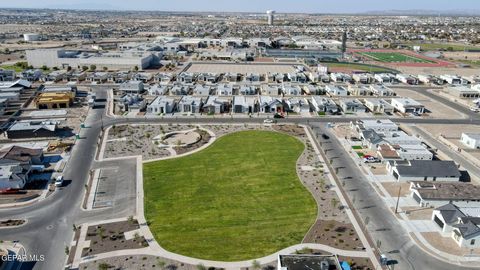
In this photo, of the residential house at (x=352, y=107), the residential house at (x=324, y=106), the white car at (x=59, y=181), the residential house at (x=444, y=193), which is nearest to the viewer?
the residential house at (x=444, y=193)

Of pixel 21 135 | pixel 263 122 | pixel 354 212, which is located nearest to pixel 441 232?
pixel 354 212

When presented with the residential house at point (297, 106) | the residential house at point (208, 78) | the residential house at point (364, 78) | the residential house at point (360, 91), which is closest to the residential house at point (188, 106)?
the residential house at point (297, 106)

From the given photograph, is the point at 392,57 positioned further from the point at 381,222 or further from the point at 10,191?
the point at 10,191

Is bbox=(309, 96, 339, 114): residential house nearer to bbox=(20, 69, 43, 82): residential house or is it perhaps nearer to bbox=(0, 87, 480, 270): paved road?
bbox=(0, 87, 480, 270): paved road

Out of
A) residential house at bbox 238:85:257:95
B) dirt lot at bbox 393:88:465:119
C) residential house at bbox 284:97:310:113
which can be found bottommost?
dirt lot at bbox 393:88:465:119

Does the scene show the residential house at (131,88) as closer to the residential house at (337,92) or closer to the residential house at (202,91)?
the residential house at (202,91)

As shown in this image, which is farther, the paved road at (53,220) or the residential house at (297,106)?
the residential house at (297,106)
